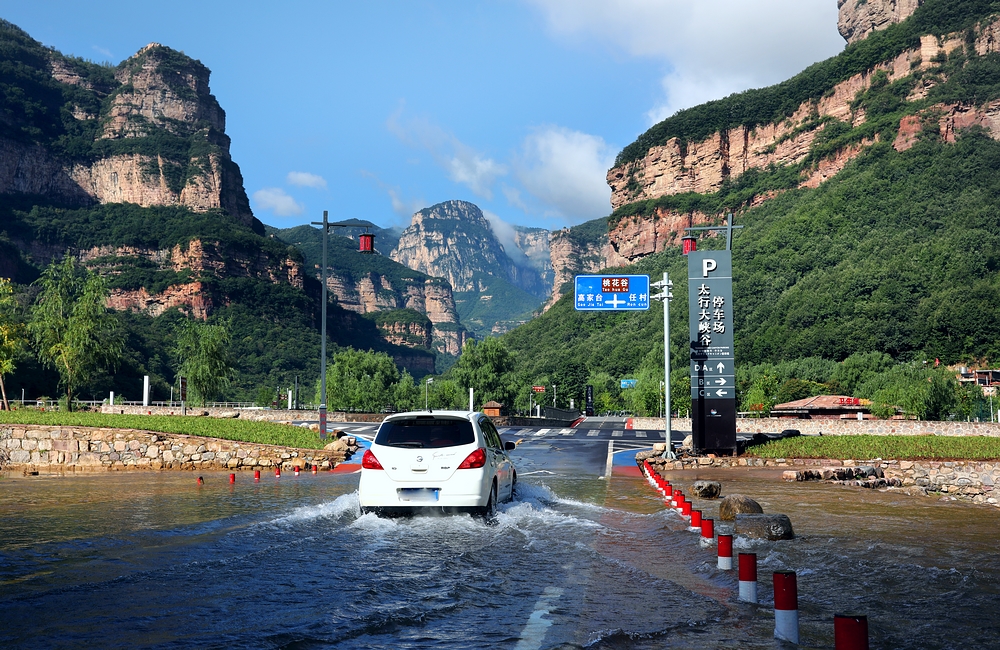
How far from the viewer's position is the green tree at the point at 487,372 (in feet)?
305

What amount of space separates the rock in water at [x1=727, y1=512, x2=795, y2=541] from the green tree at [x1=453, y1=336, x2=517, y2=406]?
80.6 m

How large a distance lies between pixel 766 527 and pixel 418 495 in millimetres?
5062

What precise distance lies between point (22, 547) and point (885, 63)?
16001cm

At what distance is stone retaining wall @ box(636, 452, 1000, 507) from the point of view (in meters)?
21.5

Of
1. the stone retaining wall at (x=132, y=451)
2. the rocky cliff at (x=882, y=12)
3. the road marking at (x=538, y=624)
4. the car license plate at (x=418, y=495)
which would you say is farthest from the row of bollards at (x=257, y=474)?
the rocky cliff at (x=882, y=12)

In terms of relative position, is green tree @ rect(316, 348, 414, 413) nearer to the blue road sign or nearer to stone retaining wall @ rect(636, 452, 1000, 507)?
the blue road sign

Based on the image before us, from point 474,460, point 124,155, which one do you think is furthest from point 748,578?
point 124,155

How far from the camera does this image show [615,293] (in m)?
31.0

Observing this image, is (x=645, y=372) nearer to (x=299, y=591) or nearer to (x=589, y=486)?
(x=589, y=486)

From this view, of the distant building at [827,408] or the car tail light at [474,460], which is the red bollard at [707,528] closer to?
the car tail light at [474,460]

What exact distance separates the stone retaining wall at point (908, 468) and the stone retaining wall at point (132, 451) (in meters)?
11.9

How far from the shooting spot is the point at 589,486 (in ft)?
60.6

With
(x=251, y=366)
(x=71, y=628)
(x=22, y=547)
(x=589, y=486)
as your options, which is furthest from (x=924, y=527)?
(x=251, y=366)

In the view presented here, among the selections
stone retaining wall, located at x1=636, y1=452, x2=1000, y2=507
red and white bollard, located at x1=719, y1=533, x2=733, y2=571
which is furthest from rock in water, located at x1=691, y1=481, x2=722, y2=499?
red and white bollard, located at x1=719, y1=533, x2=733, y2=571
